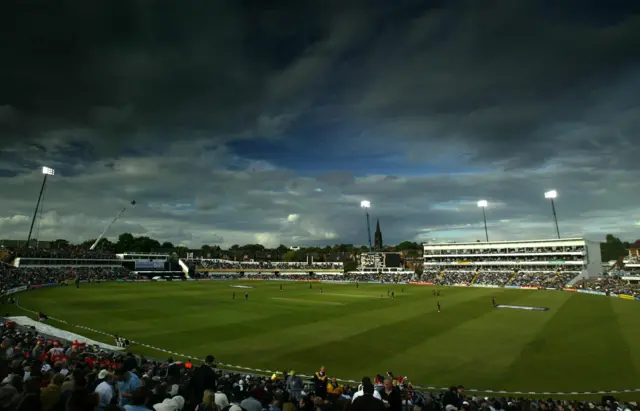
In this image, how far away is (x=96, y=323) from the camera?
33844mm

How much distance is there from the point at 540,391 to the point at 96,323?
34.6 metres

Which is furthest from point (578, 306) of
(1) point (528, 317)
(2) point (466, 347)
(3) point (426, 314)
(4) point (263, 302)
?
(4) point (263, 302)

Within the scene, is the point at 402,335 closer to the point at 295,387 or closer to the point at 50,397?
the point at 295,387

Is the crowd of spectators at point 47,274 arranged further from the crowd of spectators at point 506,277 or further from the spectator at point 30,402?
the crowd of spectators at point 506,277

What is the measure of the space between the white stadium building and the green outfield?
31402 millimetres

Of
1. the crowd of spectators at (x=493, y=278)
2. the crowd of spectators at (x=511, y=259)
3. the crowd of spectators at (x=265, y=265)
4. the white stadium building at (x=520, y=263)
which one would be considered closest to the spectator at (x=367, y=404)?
the white stadium building at (x=520, y=263)

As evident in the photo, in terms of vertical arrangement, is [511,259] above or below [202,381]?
above

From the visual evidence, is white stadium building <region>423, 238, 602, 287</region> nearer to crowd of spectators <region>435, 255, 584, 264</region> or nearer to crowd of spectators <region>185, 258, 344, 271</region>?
crowd of spectators <region>435, 255, 584, 264</region>

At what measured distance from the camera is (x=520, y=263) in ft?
320

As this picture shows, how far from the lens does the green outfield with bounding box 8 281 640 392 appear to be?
21203 mm

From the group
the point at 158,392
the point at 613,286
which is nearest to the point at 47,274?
the point at 158,392

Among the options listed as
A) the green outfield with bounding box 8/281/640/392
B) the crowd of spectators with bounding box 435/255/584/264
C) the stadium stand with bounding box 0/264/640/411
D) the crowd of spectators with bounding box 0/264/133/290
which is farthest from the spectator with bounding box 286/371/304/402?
the crowd of spectators with bounding box 435/255/584/264

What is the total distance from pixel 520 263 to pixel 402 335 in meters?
81.1

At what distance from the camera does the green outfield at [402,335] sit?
21.2m
